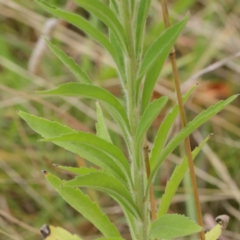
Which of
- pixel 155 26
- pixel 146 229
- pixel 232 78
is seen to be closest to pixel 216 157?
pixel 232 78

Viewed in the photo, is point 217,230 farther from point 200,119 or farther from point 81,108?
point 81,108

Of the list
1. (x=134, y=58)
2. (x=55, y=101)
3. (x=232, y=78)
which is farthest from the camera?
(x=232, y=78)

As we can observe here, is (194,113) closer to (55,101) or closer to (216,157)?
(216,157)

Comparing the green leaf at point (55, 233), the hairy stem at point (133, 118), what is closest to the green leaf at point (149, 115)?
the hairy stem at point (133, 118)

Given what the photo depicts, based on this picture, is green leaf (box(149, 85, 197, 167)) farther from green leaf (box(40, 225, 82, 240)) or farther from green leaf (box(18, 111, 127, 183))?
green leaf (box(40, 225, 82, 240))

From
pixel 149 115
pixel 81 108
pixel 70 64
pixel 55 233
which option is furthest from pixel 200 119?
pixel 81 108

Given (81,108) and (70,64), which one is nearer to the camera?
(70,64)

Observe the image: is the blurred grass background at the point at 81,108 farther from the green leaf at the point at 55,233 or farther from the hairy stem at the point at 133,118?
the hairy stem at the point at 133,118

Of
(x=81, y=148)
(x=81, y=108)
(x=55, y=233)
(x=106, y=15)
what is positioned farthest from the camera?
(x=81, y=108)
